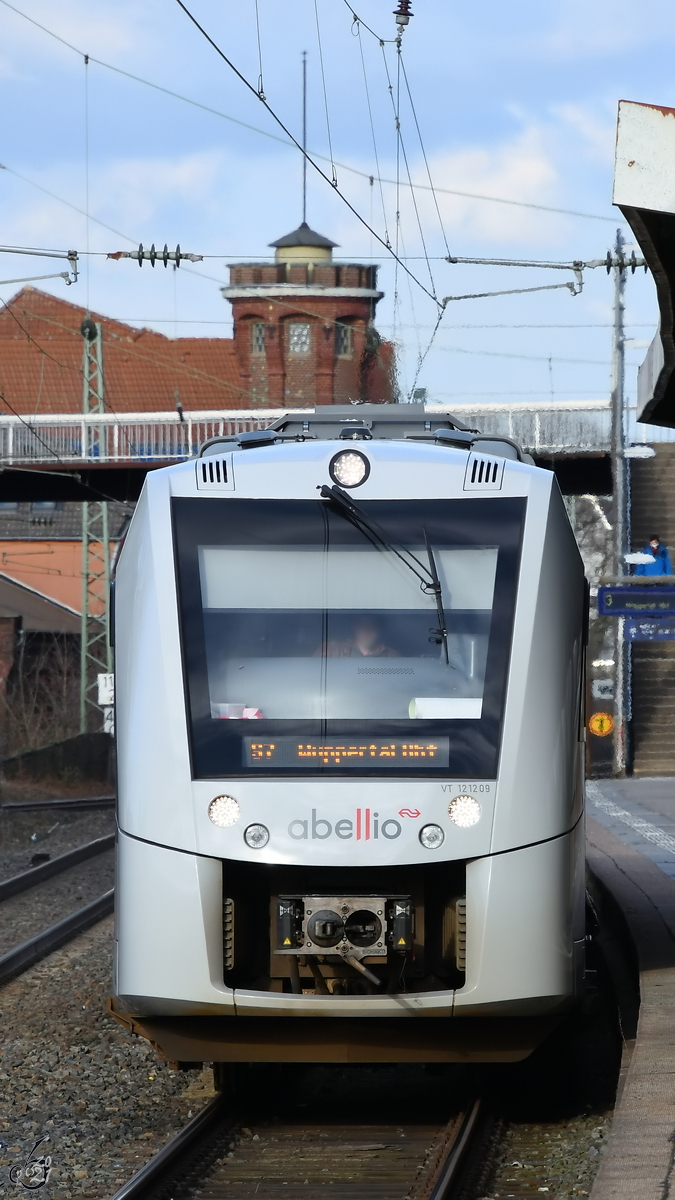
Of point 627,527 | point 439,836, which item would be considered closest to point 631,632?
point 627,527

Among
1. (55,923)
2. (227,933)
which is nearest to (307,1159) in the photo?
(227,933)

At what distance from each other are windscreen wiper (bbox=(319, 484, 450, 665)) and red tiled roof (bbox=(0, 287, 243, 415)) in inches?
2416

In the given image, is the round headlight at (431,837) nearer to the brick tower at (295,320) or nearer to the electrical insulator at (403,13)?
the electrical insulator at (403,13)

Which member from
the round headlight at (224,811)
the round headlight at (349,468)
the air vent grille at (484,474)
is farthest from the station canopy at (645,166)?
the round headlight at (224,811)

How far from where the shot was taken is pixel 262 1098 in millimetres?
8070

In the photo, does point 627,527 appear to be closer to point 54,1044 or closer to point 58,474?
point 58,474

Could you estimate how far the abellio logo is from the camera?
6.65 m

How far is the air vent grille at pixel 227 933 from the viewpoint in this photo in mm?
6703

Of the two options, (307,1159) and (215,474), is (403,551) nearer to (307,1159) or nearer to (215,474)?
(215,474)

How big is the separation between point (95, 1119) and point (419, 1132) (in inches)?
58.0

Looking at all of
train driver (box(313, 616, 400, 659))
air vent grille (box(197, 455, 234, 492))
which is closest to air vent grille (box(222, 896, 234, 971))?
train driver (box(313, 616, 400, 659))

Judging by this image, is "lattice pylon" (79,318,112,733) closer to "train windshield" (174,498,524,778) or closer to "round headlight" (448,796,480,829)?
"train windshield" (174,498,524,778)

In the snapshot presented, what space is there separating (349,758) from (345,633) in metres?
0.59

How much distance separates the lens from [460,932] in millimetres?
6719
